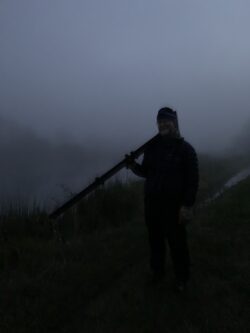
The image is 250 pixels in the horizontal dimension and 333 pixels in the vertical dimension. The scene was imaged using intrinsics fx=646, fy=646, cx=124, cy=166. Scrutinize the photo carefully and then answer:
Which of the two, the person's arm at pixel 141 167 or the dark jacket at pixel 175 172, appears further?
the person's arm at pixel 141 167

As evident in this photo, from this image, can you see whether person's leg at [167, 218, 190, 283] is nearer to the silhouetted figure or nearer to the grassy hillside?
the silhouetted figure

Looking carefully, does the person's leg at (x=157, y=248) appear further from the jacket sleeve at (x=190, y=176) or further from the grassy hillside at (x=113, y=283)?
the jacket sleeve at (x=190, y=176)

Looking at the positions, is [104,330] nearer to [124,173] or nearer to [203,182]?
[124,173]

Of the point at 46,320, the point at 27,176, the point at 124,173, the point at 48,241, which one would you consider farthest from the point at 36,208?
the point at 27,176

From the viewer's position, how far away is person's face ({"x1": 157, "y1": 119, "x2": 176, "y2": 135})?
754 centimetres

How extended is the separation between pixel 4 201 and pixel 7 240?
1.96 metres

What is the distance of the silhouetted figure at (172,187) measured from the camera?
24.3ft

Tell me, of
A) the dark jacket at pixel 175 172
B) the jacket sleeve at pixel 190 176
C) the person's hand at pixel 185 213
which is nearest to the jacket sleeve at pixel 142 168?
the dark jacket at pixel 175 172

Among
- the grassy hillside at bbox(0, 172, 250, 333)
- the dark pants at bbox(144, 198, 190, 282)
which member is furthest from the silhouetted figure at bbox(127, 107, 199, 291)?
the grassy hillside at bbox(0, 172, 250, 333)

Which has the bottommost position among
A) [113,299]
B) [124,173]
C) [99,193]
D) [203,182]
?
[113,299]

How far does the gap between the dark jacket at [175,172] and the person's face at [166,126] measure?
88 mm

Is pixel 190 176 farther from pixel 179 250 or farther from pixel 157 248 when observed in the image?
pixel 157 248

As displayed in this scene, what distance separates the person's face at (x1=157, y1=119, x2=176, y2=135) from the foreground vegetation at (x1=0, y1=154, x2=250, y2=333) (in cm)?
188

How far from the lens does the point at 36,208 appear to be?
12898mm
